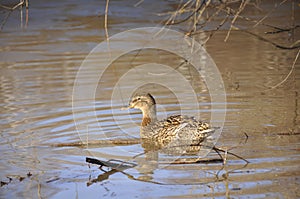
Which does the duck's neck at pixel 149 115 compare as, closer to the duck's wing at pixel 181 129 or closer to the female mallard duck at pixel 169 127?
the female mallard duck at pixel 169 127

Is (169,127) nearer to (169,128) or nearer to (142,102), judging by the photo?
(169,128)

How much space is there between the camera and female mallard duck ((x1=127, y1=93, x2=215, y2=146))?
7598mm

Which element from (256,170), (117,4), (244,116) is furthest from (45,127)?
(117,4)

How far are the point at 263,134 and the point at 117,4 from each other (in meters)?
9.48

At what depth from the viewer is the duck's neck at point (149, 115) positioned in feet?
27.9

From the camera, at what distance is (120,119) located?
8.64m

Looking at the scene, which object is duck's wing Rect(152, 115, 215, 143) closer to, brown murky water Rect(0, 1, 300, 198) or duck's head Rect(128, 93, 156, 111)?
brown murky water Rect(0, 1, 300, 198)

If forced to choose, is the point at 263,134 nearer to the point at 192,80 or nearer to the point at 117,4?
the point at 192,80

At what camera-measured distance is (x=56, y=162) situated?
22.1 feet

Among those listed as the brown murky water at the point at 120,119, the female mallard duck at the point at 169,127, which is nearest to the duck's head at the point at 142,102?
the female mallard duck at the point at 169,127

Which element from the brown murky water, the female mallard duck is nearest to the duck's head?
the female mallard duck

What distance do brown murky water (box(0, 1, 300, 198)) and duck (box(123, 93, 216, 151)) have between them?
21cm

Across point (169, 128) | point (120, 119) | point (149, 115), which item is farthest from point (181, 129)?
point (120, 119)

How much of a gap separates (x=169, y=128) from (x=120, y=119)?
903mm
